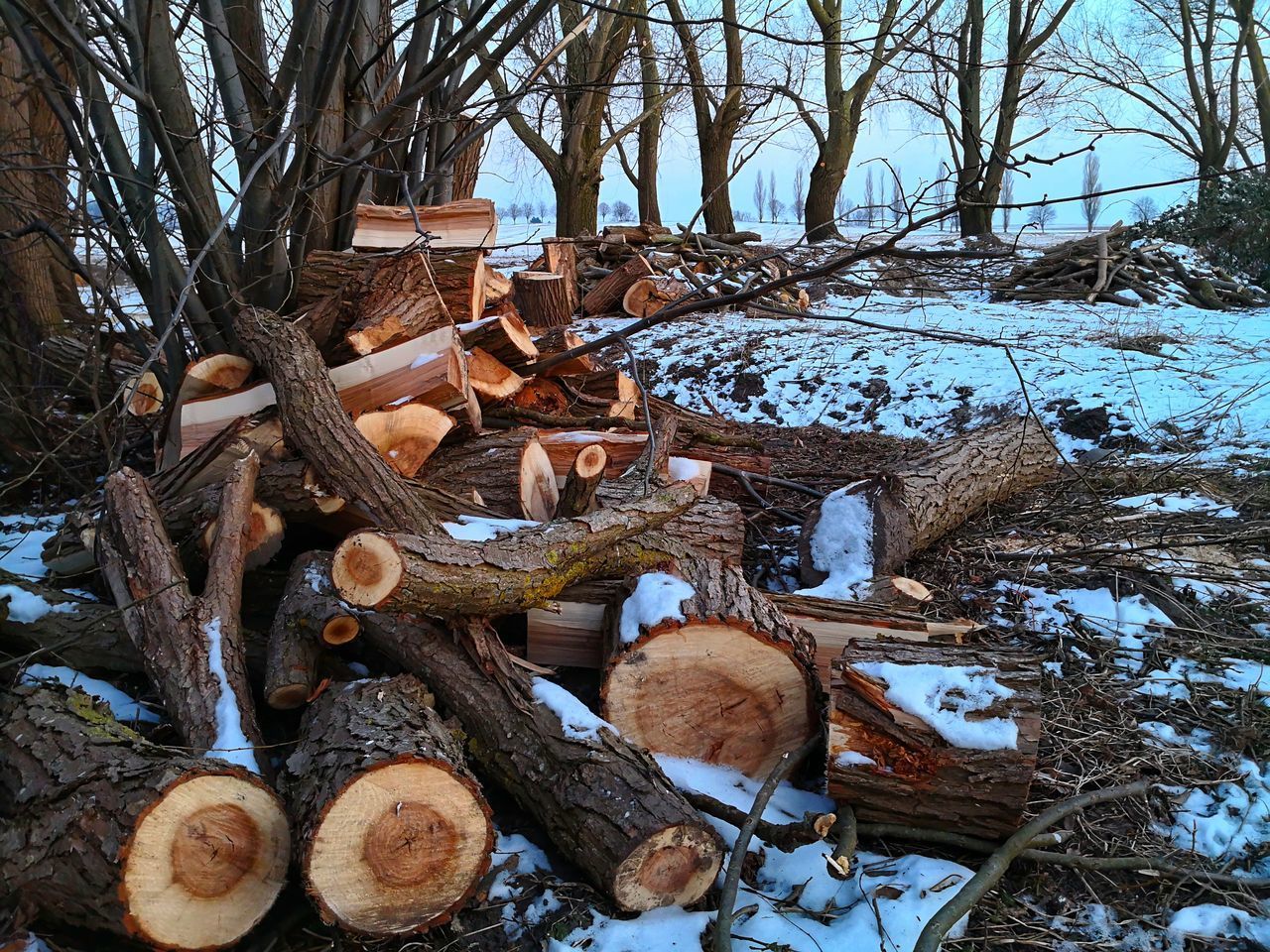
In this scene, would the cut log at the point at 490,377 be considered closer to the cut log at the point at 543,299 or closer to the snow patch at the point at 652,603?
the snow patch at the point at 652,603

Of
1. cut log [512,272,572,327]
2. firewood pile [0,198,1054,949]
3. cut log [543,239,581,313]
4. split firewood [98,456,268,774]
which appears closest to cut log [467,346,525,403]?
firewood pile [0,198,1054,949]

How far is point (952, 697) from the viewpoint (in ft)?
7.51

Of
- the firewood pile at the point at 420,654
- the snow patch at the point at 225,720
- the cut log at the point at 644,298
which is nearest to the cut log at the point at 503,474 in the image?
the firewood pile at the point at 420,654

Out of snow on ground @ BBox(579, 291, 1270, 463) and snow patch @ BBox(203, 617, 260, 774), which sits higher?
snow on ground @ BBox(579, 291, 1270, 463)

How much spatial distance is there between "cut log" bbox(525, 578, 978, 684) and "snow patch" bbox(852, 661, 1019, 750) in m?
0.44

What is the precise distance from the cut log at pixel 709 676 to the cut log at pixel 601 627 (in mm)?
224

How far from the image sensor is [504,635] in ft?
9.76

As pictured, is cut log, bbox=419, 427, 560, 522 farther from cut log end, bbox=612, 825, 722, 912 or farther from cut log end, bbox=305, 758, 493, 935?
cut log end, bbox=612, 825, 722, 912

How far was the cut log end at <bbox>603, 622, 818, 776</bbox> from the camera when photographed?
2473mm

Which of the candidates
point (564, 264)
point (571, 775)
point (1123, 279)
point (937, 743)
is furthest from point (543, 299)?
point (1123, 279)

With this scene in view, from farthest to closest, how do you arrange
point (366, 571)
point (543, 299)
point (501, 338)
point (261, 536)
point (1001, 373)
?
point (543, 299), point (1001, 373), point (501, 338), point (261, 536), point (366, 571)

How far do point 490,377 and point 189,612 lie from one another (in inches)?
75.3

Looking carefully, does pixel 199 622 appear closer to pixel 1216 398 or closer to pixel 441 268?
pixel 441 268

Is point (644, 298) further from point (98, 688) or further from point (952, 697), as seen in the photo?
point (952, 697)
